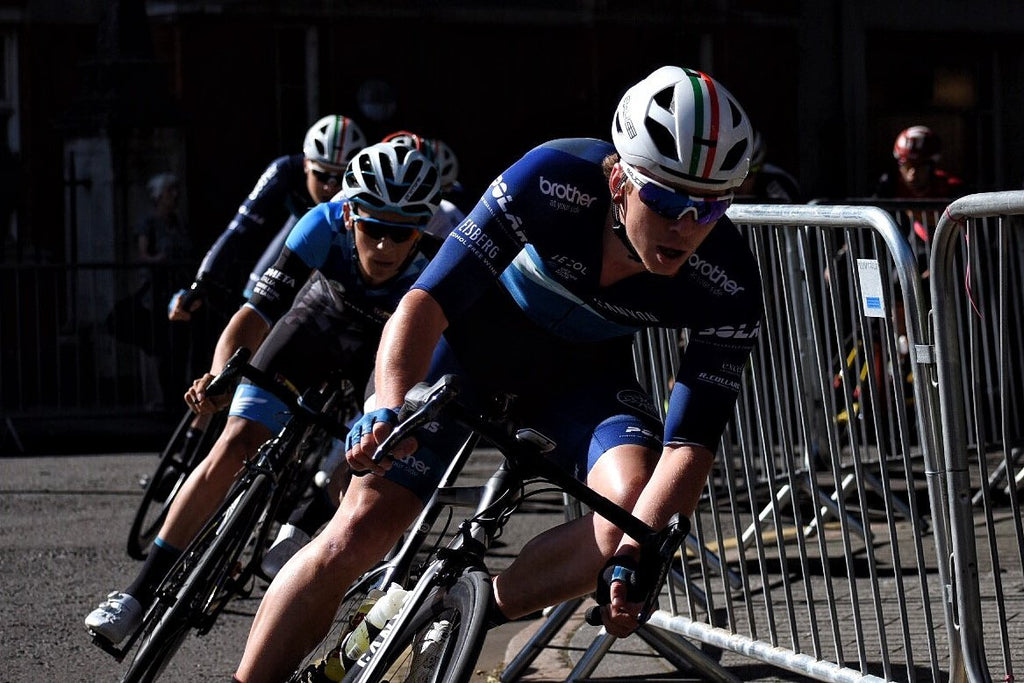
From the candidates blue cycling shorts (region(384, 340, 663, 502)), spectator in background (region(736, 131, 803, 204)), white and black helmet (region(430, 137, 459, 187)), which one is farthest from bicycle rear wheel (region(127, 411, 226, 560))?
spectator in background (region(736, 131, 803, 204))

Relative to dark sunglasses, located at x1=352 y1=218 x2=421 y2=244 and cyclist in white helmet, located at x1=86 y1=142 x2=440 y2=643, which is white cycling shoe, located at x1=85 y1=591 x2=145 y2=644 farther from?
dark sunglasses, located at x1=352 y1=218 x2=421 y2=244

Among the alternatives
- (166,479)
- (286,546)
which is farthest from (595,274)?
(166,479)

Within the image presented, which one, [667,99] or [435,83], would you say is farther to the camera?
[435,83]

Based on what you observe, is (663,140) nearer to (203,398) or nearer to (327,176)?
(203,398)

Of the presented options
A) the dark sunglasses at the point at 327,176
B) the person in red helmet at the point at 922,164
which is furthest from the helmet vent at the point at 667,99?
the person in red helmet at the point at 922,164

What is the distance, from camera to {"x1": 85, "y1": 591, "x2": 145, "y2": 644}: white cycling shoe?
214 inches

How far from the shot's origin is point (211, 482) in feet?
19.6

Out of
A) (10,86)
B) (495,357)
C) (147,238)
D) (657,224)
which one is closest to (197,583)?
(495,357)

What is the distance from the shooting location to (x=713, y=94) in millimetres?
3967

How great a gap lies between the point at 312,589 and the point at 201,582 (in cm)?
118

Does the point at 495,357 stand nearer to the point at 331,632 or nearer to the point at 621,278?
the point at 621,278

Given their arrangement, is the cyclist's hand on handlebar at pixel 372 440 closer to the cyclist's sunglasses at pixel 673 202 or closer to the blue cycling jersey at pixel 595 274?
the blue cycling jersey at pixel 595 274

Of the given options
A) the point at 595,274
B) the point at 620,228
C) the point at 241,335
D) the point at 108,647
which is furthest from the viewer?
the point at 241,335

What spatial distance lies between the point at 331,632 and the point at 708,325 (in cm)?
131
